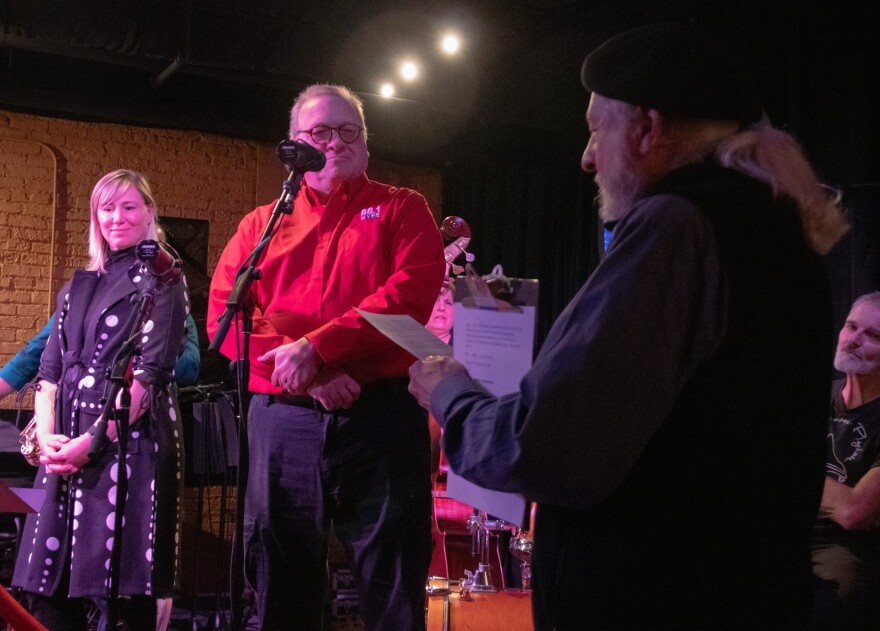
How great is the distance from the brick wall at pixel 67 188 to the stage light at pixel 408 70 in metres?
1.86

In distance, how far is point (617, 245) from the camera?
1163mm

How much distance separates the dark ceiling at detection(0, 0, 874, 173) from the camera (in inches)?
200

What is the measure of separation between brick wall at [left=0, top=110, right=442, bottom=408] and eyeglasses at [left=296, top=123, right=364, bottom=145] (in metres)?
4.83

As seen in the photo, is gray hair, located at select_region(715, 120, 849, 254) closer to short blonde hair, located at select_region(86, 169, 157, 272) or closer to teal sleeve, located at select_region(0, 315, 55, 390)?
short blonde hair, located at select_region(86, 169, 157, 272)

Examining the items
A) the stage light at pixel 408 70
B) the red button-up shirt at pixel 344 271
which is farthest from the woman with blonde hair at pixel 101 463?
the stage light at pixel 408 70

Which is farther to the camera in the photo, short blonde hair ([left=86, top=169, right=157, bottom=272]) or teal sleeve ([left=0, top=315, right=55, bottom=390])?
teal sleeve ([left=0, top=315, right=55, bottom=390])

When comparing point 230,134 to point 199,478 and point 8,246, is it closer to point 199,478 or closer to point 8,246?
point 8,246

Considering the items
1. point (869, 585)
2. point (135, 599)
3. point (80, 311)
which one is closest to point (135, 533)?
point (135, 599)

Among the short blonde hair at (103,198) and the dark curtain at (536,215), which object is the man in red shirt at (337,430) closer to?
the short blonde hair at (103,198)

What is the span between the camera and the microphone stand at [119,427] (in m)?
2.55

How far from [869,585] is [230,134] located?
5.60 m

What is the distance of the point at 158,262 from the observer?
104 inches

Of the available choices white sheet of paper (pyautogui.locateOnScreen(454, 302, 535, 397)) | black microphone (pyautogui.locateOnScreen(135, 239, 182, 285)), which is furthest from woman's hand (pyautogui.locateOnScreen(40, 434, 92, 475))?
white sheet of paper (pyautogui.locateOnScreen(454, 302, 535, 397))

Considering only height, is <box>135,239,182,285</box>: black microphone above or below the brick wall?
below
